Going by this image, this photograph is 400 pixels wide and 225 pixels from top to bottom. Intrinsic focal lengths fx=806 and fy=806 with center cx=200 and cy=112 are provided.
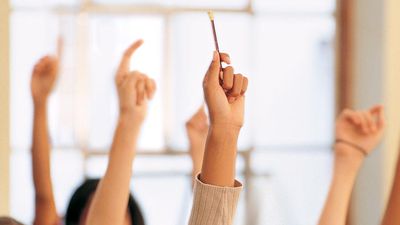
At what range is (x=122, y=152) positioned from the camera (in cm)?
102

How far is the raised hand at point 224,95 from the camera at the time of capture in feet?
2.69

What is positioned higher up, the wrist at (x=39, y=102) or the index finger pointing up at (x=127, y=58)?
the index finger pointing up at (x=127, y=58)

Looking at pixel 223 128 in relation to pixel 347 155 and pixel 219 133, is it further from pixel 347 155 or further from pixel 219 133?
pixel 347 155

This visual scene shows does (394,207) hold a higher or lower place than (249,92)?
lower

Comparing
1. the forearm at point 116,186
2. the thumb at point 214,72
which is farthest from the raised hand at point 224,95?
the forearm at point 116,186

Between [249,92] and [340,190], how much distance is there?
2.22 metres

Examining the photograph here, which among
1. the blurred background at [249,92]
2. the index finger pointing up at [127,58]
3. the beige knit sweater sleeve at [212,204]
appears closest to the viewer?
the beige knit sweater sleeve at [212,204]

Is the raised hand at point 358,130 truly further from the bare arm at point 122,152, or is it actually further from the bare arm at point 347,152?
the bare arm at point 122,152

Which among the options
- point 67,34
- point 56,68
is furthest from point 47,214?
point 67,34

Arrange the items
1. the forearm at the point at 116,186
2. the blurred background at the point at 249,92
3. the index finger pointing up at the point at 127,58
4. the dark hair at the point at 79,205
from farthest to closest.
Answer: the blurred background at the point at 249,92 → the dark hair at the point at 79,205 → the index finger pointing up at the point at 127,58 → the forearm at the point at 116,186

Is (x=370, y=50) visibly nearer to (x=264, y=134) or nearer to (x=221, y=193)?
(x=264, y=134)

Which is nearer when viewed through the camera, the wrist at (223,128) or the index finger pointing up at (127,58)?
the wrist at (223,128)
